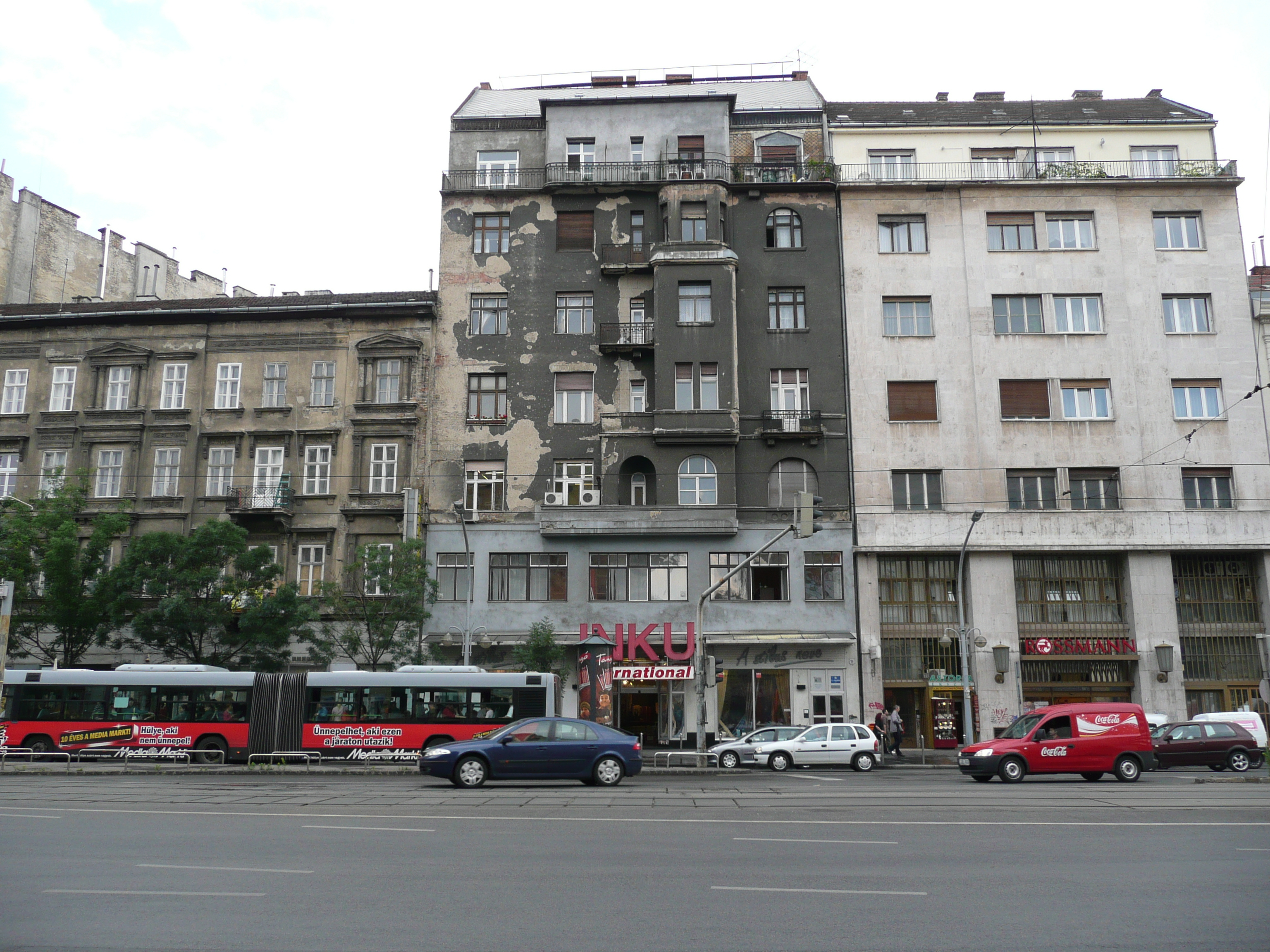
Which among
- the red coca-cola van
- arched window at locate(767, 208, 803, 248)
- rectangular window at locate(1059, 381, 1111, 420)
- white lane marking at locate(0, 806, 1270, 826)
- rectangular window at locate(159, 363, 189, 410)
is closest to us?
white lane marking at locate(0, 806, 1270, 826)

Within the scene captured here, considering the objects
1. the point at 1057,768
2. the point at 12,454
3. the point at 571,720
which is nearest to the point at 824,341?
the point at 1057,768

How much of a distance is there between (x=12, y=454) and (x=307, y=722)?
21167 millimetres

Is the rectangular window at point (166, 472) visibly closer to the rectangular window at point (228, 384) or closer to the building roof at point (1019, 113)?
the rectangular window at point (228, 384)

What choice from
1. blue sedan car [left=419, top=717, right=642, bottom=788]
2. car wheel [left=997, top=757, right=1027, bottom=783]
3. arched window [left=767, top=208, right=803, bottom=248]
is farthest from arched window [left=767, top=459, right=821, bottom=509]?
blue sedan car [left=419, top=717, right=642, bottom=788]

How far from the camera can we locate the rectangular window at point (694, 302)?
39469 millimetres

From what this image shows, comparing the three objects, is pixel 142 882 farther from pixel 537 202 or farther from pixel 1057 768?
pixel 537 202

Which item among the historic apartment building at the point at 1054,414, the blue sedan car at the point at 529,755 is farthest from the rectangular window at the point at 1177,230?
the blue sedan car at the point at 529,755

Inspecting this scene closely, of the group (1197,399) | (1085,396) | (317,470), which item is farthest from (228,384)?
(1197,399)

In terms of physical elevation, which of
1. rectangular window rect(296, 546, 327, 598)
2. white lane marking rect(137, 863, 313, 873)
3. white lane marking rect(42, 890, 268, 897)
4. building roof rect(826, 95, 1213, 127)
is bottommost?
white lane marking rect(137, 863, 313, 873)

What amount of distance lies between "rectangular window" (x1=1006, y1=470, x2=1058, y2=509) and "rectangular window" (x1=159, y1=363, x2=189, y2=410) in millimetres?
32073

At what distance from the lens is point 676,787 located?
73.1ft

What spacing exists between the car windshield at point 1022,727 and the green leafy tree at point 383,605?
62.5ft

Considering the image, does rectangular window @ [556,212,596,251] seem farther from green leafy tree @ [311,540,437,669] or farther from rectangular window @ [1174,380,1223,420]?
rectangular window @ [1174,380,1223,420]

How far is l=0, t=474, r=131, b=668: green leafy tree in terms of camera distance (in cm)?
3350
